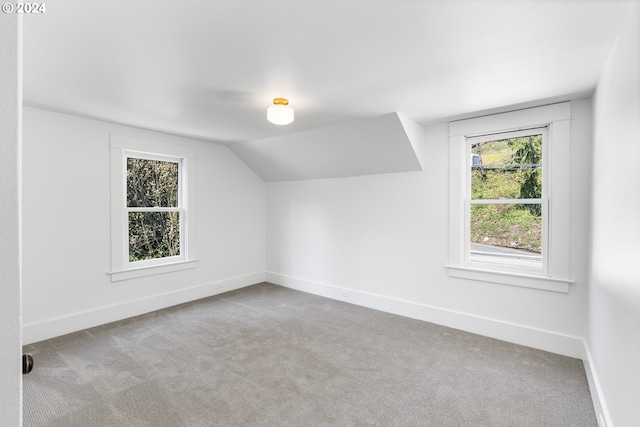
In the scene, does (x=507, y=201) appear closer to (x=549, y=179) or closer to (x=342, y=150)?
(x=549, y=179)

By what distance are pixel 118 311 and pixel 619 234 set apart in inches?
177

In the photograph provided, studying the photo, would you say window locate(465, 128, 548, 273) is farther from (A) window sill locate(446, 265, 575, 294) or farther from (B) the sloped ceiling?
(B) the sloped ceiling

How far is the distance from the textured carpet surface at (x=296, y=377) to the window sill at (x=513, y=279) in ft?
1.95

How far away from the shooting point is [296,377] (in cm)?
248

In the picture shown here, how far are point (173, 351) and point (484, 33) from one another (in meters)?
3.40

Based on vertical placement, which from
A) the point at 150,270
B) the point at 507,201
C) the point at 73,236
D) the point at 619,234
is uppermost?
the point at 507,201

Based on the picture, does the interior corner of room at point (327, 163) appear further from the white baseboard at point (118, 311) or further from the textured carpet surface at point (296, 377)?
the textured carpet surface at point (296, 377)

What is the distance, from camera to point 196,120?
11.3 feet

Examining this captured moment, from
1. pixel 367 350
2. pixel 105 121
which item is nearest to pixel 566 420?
pixel 367 350

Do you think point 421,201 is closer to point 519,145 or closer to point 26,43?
point 519,145

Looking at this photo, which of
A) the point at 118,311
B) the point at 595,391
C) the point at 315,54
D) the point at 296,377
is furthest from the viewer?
the point at 118,311

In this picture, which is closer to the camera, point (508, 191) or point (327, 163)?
point (508, 191)

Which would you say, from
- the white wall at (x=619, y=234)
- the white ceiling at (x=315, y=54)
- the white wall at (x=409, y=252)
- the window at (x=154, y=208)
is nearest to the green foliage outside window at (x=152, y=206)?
the window at (x=154, y=208)

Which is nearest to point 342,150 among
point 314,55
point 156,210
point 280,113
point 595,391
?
point 280,113
